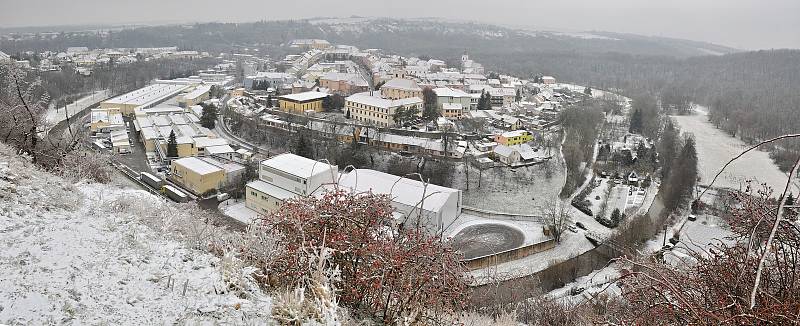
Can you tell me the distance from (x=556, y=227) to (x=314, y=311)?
8.55 meters

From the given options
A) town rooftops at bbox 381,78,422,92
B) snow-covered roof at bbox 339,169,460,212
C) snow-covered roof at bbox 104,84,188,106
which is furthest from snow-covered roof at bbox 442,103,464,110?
snow-covered roof at bbox 104,84,188,106

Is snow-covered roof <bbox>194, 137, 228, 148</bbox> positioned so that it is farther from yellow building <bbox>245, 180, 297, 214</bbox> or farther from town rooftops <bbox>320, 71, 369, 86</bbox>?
Result: town rooftops <bbox>320, 71, 369, 86</bbox>

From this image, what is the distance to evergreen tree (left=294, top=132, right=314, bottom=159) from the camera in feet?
42.6

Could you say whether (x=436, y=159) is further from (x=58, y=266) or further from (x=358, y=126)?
(x=58, y=266)

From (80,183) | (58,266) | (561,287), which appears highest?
(58,266)

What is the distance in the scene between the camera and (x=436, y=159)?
13258 millimetres

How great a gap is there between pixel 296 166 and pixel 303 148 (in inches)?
117

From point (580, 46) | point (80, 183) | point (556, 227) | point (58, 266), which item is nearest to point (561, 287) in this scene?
point (556, 227)

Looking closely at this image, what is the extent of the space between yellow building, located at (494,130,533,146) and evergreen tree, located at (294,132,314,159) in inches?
215

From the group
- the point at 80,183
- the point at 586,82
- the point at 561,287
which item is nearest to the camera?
the point at 80,183

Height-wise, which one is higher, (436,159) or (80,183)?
(80,183)

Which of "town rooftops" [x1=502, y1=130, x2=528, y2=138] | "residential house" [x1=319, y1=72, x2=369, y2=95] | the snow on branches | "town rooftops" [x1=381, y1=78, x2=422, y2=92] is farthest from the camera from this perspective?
"residential house" [x1=319, y1=72, x2=369, y2=95]

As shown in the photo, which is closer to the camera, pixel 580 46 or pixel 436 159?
pixel 436 159

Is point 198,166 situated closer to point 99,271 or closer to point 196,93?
point 99,271
